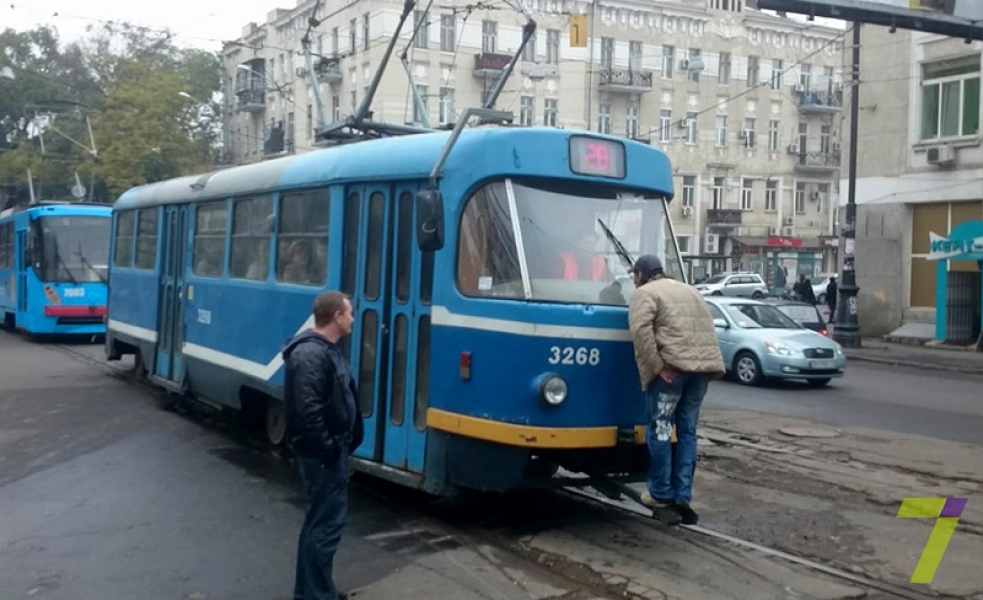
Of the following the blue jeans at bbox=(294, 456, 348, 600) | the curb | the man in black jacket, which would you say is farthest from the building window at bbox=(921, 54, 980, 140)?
the blue jeans at bbox=(294, 456, 348, 600)

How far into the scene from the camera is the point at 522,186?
25.7 feet

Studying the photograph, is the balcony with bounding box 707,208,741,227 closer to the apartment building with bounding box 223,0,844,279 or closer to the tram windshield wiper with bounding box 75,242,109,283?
the apartment building with bounding box 223,0,844,279

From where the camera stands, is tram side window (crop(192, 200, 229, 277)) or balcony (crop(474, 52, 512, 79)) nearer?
Result: tram side window (crop(192, 200, 229, 277))

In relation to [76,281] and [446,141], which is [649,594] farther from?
[76,281]

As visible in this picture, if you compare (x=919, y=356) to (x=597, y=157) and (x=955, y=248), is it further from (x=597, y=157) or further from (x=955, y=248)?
(x=597, y=157)

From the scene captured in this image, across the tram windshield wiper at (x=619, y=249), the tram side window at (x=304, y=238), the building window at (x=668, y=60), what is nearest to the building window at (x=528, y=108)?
the building window at (x=668, y=60)


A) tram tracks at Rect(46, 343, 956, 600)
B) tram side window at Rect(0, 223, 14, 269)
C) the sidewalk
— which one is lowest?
tram tracks at Rect(46, 343, 956, 600)

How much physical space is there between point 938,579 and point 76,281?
21059mm

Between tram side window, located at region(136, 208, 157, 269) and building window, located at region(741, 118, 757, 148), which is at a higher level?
building window, located at region(741, 118, 757, 148)

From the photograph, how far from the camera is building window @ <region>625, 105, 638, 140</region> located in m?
50.8

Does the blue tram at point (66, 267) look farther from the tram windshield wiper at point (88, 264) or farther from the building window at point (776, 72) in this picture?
the building window at point (776, 72)

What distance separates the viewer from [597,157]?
26.6 feet

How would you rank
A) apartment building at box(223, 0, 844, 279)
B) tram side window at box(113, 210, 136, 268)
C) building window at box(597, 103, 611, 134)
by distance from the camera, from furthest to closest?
building window at box(597, 103, 611, 134) → apartment building at box(223, 0, 844, 279) → tram side window at box(113, 210, 136, 268)

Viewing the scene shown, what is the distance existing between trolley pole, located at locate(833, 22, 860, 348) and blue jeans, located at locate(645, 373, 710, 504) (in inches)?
837
